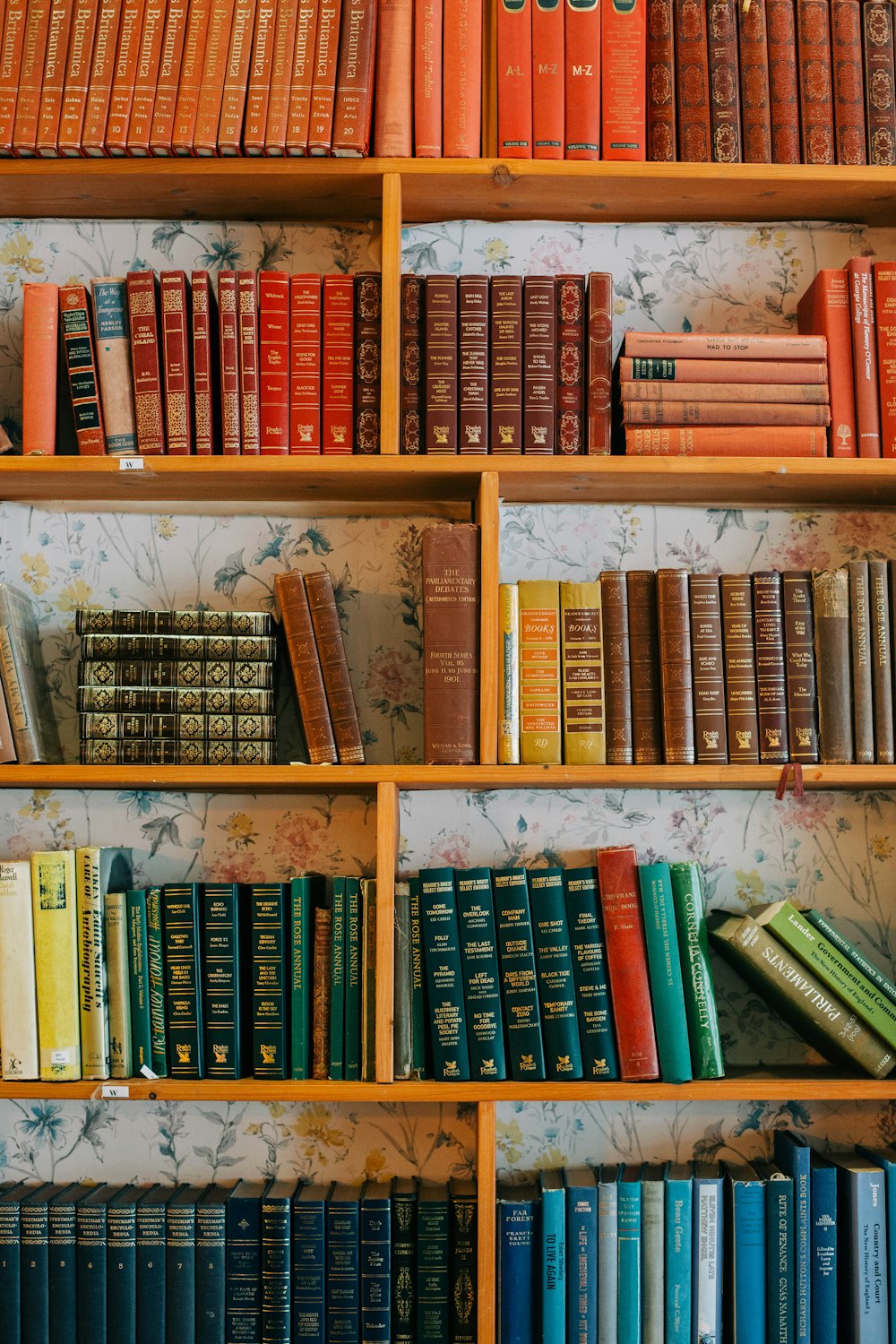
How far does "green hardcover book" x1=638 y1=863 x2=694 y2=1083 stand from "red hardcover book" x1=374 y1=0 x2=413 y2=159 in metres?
1.02

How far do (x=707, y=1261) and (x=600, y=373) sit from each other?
1166 mm

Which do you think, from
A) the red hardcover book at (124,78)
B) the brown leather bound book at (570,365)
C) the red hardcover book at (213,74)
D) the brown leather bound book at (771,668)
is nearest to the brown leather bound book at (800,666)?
the brown leather bound book at (771,668)

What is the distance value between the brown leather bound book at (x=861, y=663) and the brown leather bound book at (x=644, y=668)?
255mm

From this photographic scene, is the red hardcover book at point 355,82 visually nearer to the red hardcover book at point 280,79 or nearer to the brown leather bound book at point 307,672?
the red hardcover book at point 280,79

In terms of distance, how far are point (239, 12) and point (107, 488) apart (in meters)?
0.67

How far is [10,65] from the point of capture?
56.9 inches

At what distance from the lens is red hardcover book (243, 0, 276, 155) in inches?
55.8

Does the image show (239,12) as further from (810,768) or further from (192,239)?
(810,768)

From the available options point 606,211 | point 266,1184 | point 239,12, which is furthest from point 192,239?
point 266,1184

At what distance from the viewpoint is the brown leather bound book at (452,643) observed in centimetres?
135

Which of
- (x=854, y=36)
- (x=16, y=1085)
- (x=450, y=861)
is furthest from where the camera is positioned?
(x=450, y=861)

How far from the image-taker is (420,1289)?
4.56 feet

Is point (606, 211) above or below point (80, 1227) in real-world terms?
above

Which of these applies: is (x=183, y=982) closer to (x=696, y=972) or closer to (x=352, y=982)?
(x=352, y=982)
